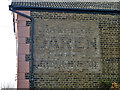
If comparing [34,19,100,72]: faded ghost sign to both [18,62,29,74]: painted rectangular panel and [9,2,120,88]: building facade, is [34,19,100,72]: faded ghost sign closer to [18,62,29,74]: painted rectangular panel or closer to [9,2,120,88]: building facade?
[9,2,120,88]: building facade

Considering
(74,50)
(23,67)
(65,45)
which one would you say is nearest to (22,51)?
(23,67)

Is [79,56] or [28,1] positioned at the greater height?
[28,1]

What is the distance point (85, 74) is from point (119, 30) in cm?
309

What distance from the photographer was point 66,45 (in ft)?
25.1

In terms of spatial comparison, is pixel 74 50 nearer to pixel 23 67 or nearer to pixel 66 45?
pixel 66 45

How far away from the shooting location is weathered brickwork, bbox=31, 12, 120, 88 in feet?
24.4

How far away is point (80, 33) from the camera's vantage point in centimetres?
782

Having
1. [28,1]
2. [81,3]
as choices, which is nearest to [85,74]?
[81,3]

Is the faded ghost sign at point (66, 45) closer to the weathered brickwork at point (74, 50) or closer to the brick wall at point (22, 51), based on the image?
the weathered brickwork at point (74, 50)

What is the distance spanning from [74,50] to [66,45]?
1.60ft

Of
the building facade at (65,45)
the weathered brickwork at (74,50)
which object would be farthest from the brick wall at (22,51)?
the weathered brickwork at (74,50)

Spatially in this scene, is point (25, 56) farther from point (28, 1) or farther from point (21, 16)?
point (28, 1)

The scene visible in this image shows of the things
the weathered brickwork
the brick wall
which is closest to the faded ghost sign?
the weathered brickwork

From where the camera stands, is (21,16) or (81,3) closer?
(21,16)
